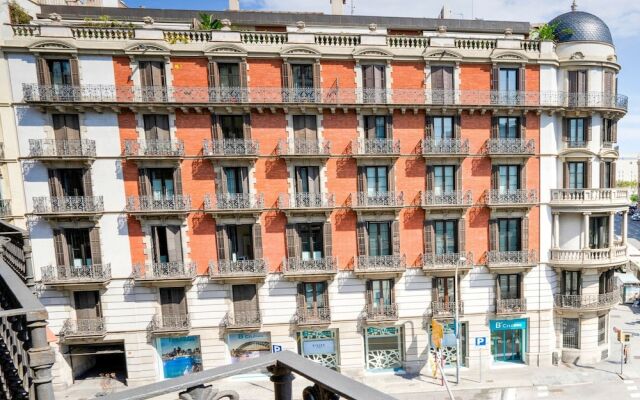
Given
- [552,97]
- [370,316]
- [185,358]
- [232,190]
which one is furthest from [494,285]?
[185,358]

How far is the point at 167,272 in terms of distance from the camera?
20.2 metres

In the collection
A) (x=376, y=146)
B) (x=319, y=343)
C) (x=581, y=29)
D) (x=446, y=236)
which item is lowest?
(x=319, y=343)

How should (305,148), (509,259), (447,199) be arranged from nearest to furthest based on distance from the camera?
(305,148)
(447,199)
(509,259)

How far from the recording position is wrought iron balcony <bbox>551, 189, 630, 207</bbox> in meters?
21.4

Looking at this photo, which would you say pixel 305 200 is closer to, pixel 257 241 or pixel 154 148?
pixel 257 241

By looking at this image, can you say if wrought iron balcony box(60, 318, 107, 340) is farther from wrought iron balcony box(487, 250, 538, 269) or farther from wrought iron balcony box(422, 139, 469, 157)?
wrought iron balcony box(487, 250, 538, 269)

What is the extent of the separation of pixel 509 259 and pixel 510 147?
280 inches

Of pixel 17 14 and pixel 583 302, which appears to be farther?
pixel 583 302

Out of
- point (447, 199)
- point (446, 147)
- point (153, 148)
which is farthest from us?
point (447, 199)

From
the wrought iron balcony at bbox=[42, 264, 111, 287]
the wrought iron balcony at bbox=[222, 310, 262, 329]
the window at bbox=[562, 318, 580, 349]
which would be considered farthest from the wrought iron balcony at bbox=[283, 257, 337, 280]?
the window at bbox=[562, 318, 580, 349]

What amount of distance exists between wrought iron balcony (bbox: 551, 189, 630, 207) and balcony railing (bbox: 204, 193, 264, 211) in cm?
1873

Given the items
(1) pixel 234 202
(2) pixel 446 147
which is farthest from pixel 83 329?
(2) pixel 446 147

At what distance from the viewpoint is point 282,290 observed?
20922 millimetres

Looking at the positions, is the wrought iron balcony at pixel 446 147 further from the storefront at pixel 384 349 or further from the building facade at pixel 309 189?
the storefront at pixel 384 349
